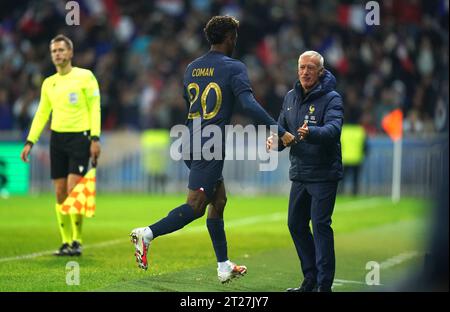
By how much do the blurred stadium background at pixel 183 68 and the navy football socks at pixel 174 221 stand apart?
13221 millimetres

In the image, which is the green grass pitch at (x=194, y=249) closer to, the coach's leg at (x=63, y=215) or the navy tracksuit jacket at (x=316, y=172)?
the coach's leg at (x=63, y=215)

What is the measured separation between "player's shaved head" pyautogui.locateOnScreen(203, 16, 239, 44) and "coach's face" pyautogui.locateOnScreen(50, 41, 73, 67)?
2.99 metres

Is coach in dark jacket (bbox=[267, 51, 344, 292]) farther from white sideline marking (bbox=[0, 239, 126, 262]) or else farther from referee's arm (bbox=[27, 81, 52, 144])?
referee's arm (bbox=[27, 81, 52, 144])

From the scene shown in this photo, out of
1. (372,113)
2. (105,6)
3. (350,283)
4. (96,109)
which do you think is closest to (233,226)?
(96,109)

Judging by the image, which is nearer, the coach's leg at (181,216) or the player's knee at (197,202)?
the coach's leg at (181,216)

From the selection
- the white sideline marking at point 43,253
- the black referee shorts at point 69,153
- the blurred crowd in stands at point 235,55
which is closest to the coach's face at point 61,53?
the black referee shorts at point 69,153

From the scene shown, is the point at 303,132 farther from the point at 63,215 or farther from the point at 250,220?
the point at 250,220

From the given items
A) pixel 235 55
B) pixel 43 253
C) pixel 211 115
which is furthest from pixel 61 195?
pixel 235 55

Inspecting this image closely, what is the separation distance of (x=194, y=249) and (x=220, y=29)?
4.27m

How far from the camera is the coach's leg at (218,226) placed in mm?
7633

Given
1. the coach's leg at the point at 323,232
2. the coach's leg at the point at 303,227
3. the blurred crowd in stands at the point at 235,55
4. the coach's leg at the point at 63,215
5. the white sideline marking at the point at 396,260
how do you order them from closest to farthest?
the coach's leg at the point at 323,232 → the coach's leg at the point at 303,227 → the white sideline marking at the point at 396,260 → the coach's leg at the point at 63,215 → the blurred crowd in stands at the point at 235,55

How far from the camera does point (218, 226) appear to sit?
7.67 m

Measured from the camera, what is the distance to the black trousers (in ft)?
22.8

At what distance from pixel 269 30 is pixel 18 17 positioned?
750 cm
